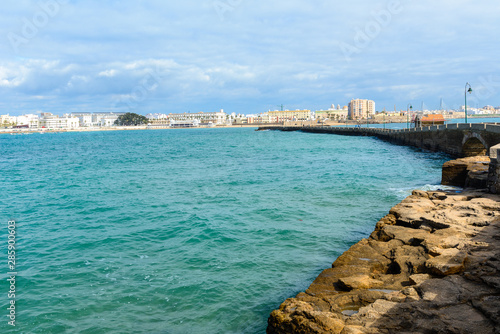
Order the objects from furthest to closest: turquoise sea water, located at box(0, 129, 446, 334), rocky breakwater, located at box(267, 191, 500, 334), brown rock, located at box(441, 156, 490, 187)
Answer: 1. brown rock, located at box(441, 156, 490, 187)
2. turquoise sea water, located at box(0, 129, 446, 334)
3. rocky breakwater, located at box(267, 191, 500, 334)

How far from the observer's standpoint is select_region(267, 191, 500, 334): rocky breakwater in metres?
5.70

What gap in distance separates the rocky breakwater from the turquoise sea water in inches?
54.1

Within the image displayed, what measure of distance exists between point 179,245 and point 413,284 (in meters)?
7.51

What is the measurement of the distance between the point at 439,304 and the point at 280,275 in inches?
173

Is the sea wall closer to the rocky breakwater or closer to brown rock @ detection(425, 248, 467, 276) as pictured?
the rocky breakwater

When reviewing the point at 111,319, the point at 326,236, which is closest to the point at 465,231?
the point at 326,236

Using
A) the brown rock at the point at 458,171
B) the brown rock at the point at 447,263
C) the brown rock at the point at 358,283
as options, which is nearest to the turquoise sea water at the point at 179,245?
the brown rock at the point at 458,171

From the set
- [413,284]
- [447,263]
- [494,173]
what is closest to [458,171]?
[494,173]

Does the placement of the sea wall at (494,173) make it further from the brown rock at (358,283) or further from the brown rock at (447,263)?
the brown rock at (358,283)

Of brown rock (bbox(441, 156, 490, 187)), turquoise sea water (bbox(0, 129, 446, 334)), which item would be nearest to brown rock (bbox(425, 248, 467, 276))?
turquoise sea water (bbox(0, 129, 446, 334))

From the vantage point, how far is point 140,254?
11.7 metres

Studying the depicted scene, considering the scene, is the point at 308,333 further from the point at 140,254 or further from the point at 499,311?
the point at 140,254

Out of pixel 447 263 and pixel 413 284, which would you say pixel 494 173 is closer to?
pixel 447 263

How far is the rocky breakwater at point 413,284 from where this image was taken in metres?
5.70
